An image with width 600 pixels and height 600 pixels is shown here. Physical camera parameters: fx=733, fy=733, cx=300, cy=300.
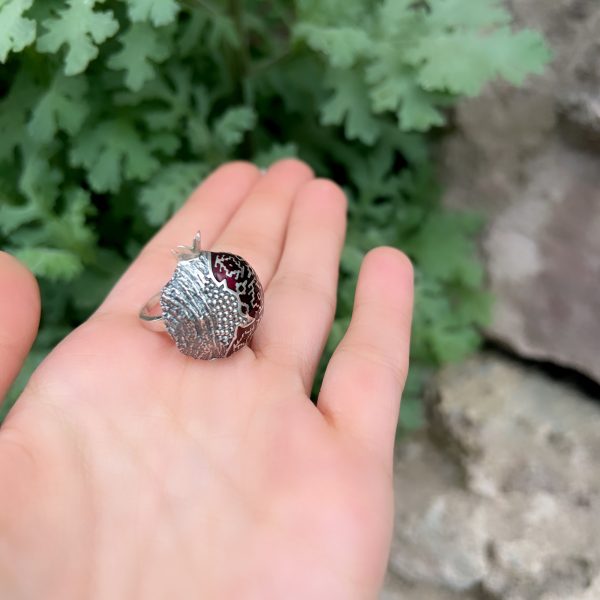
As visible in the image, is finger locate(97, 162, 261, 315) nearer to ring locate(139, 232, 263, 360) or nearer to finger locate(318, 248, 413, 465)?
ring locate(139, 232, 263, 360)

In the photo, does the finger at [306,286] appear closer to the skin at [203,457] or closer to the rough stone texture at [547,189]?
the skin at [203,457]

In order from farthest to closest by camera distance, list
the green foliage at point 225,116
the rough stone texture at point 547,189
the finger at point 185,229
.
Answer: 1. the rough stone texture at point 547,189
2. the green foliage at point 225,116
3. the finger at point 185,229

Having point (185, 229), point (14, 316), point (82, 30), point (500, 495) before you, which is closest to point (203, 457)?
point (14, 316)

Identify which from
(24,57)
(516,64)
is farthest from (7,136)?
(516,64)

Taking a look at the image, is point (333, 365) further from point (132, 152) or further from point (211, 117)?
point (211, 117)

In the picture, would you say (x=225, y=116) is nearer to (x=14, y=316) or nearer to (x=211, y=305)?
(x=211, y=305)

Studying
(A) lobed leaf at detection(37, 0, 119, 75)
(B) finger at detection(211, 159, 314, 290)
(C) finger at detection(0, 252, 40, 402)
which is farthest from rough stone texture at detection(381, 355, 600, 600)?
(A) lobed leaf at detection(37, 0, 119, 75)

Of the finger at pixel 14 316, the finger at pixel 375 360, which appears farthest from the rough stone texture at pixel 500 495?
the finger at pixel 14 316
